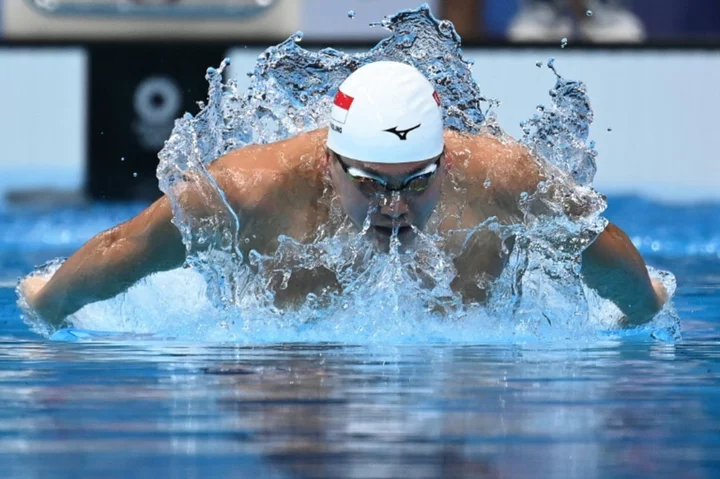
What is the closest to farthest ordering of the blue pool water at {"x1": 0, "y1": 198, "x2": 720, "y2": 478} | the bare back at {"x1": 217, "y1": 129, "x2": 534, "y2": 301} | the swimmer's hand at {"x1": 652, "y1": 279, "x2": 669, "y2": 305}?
the blue pool water at {"x1": 0, "y1": 198, "x2": 720, "y2": 478} → the bare back at {"x1": 217, "y1": 129, "x2": 534, "y2": 301} → the swimmer's hand at {"x1": 652, "y1": 279, "x2": 669, "y2": 305}

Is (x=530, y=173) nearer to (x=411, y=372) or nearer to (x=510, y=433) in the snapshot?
(x=411, y=372)

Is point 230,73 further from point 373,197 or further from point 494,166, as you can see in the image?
point 373,197

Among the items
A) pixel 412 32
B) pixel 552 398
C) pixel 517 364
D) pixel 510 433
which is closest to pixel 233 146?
pixel 412 32

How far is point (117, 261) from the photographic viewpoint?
344cm

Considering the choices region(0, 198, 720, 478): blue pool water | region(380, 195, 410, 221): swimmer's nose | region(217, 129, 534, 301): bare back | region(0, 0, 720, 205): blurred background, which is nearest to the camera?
region(0, 198, 720, 478): blue pool water

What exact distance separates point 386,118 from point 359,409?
1.03 metres

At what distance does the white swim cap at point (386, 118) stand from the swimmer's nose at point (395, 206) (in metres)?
0.09

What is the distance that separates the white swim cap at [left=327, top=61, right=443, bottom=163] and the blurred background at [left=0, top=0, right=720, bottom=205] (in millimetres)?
3907

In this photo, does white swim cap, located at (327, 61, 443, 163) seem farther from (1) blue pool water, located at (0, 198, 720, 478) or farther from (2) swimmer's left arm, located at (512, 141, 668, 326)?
(1) blue pool water, located at (0, 198, 720, 478)

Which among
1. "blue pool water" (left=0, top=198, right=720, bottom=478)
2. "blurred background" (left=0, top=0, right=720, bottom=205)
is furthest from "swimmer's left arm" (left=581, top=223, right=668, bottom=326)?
"blurred background" (left=0, top=0, right=720, bottom=205)

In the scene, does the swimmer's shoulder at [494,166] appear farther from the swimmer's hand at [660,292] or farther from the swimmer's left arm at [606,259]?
the swimmer's hand at [660,292]

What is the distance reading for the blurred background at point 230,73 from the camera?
7.30 m

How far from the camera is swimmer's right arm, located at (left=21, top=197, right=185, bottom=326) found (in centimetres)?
343

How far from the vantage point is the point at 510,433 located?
2297 millimetres
